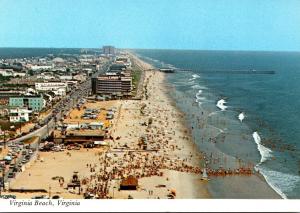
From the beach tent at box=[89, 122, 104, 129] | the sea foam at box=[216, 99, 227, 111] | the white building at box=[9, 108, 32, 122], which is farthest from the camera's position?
the sea foam at box=[216, 99, 227, 111]

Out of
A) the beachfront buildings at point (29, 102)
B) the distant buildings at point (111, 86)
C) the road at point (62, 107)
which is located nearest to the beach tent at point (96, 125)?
the road at point (62, 107)

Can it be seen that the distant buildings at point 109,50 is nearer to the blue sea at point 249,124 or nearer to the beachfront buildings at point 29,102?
the blue sea at point 249,124

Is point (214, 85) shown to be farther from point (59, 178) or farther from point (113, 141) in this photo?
point (59, 178)

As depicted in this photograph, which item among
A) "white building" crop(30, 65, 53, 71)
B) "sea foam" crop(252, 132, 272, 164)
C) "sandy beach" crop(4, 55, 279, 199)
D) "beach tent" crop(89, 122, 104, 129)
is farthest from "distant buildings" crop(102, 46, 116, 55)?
"sea foam" crop(252, 132, 272, 164)

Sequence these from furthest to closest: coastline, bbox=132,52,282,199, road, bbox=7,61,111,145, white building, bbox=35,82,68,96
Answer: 1. white building, bbox=35,82,68,96
2. road, bbox=7,61,111,145
3. coastline, bbox=132,52,282,199

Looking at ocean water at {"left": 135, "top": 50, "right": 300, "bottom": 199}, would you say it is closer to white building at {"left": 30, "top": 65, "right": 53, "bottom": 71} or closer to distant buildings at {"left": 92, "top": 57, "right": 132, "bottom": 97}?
distant buildings at {"left": 92, "top": 57, "right": 132, "bottom": 97}

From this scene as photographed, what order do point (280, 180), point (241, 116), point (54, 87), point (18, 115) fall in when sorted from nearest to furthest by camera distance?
point (280, 180), point (18, 115), point (241, 116), point (54, 87)

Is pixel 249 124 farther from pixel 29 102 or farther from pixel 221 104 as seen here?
pixel 29 102

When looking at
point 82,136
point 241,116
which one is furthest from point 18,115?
point 241,116

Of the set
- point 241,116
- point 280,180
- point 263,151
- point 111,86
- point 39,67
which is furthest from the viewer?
point 39,67
